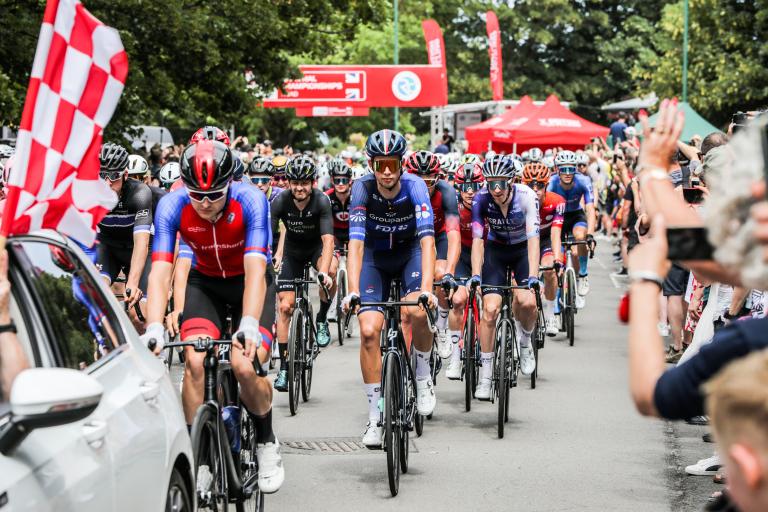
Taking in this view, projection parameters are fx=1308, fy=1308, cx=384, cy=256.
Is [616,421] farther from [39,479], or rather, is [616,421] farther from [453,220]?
[39,479]

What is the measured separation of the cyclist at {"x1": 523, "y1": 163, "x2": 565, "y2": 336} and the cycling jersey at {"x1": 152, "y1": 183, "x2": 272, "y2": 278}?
6.71m

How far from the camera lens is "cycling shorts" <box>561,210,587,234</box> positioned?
671 inches

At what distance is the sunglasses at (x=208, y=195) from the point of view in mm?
6475

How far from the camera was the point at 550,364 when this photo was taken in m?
13.4

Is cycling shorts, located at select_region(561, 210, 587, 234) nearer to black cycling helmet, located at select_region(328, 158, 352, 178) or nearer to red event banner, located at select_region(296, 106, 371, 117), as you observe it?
black cycling helmet, located at select_region(328, 158, 352, 178)

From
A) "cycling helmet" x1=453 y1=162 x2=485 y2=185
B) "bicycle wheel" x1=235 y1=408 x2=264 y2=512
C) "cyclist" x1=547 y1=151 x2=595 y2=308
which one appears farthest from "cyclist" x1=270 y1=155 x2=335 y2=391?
"bicycle wheel" x1=235 y1=408 x2=264 y2=512

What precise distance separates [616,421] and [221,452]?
16.3 ft

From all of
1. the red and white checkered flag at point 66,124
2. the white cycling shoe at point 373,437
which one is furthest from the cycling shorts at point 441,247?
the red and white checkered flag at point 66,124

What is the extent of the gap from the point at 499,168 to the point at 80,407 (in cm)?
801

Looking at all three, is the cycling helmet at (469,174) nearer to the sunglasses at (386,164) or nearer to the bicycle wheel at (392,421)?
the sunglasses at (386,164)

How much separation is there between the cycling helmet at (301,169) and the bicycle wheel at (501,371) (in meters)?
2.99

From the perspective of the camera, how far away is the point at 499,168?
10969 mm

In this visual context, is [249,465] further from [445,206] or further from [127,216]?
[445,206]

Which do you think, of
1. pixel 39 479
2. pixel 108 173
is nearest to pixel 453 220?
pixel 108 173
